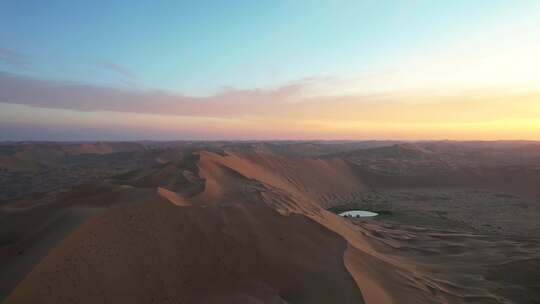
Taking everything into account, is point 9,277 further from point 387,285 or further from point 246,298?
point 387,285

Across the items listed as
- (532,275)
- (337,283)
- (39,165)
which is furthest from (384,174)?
(39,165)

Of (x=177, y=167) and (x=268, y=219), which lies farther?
(x=177, y=167)

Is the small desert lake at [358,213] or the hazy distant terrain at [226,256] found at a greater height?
the hazy distant terrain at [226,256]

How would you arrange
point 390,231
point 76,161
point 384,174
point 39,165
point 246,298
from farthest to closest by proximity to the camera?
point 76,161 → point 39,165 → point 384,174 → point 390,231 → point 246,298

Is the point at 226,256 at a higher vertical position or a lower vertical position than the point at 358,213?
higher

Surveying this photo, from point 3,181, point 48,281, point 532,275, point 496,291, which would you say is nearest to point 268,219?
point 48,281

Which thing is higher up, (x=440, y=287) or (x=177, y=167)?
(x=177, y=167)

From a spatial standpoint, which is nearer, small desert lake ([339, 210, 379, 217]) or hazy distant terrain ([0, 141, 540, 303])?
hazy distant terrain ([0, 141, 540, 303])

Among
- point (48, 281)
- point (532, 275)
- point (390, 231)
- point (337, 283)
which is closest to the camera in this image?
point (48, 281)

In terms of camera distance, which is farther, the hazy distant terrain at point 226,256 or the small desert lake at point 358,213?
the small desert lake at point 358,213

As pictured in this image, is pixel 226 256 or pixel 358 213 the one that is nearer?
pixel 226 256

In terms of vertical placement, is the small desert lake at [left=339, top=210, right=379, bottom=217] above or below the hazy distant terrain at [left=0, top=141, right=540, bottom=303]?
below
